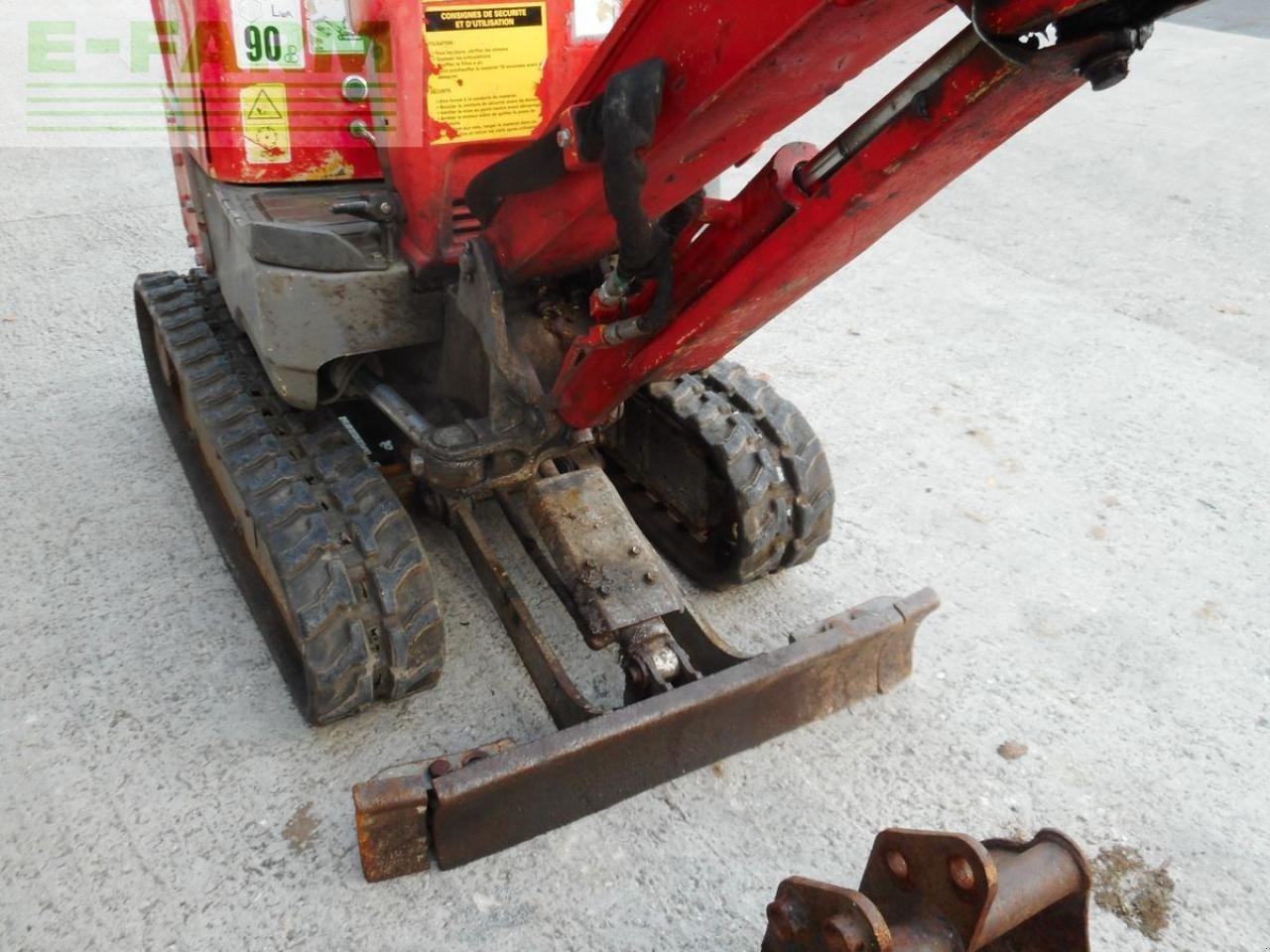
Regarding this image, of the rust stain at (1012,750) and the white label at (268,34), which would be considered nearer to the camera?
the white label at (268,34)

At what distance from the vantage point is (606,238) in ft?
7.17

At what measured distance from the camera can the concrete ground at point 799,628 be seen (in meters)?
2.23

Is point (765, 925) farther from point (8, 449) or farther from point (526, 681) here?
point (8, 449)

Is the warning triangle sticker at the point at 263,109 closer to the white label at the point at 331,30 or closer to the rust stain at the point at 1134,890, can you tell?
the white label at the point at 331,30

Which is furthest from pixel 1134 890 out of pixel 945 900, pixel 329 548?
pixel 329 548

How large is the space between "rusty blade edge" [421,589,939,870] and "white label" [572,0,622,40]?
138 cm

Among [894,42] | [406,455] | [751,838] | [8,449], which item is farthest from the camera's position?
[8,449]

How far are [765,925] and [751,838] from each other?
8.4 inches

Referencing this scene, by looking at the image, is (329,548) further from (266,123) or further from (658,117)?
(658,117)

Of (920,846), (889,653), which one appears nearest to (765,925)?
(920,846)

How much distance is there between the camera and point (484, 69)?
7.63ft

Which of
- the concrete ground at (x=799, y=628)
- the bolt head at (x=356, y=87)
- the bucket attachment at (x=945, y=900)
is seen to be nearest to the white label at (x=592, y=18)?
the bolt head at (x=356, y=87)

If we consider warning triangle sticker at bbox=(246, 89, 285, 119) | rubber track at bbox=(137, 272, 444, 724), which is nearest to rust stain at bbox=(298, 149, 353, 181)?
warning triangle sticker at bbox=(246, 89, 285, 119)

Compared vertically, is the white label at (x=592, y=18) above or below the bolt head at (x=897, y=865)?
above
